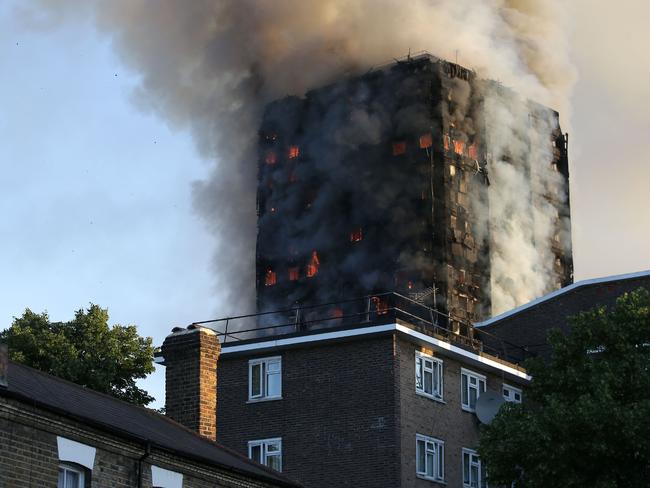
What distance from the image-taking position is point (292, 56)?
121312 mm

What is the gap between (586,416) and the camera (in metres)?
40.5

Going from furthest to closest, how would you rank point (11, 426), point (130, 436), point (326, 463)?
point (326, 463) < point (130, 436) < point (11, 426)

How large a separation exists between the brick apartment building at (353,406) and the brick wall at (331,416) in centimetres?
4

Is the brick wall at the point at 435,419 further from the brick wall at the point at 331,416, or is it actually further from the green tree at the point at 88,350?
the green tree at the point at 88,350

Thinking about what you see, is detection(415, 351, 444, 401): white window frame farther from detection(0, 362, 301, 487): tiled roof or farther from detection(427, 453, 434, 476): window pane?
detection(0, 362, 301, 487): tiled roof

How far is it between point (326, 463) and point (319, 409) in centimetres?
195

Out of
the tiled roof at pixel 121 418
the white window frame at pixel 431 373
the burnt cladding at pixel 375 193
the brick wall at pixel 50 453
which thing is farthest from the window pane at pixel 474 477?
the burnt cladding at pixel 375 193

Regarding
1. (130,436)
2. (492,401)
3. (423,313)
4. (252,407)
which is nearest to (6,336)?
(252,407)

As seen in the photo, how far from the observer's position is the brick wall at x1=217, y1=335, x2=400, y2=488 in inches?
1984

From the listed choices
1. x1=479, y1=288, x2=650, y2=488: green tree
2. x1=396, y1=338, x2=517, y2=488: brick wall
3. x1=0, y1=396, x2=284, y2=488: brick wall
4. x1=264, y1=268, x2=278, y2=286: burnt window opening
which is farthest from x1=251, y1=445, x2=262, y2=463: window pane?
x1=264, y1=268, x2=278, y2=286: burnt window opening

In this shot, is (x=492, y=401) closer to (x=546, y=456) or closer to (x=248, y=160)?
(x=546, y=456)

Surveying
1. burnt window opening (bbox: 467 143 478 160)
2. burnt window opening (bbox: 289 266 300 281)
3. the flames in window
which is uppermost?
burnt window opening (bbox: 467 143 478 160)

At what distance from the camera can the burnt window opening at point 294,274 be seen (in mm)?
119375

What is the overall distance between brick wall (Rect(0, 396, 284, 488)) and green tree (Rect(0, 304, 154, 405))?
3003cm
